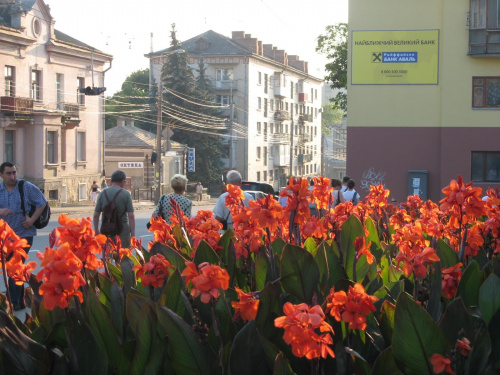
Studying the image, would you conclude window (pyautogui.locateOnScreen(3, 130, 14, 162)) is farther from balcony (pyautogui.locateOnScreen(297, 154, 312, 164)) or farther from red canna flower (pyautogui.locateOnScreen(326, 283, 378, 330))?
balcony (pyautogui.locateOnScreen(297, 154, 312, 164))

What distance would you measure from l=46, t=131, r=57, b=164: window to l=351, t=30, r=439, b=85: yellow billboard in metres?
19.6

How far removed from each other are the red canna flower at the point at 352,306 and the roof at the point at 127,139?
2057 inches

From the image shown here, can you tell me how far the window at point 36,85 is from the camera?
39.6 m

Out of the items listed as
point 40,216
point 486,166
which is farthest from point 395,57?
point 40,216

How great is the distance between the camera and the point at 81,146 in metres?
45.3

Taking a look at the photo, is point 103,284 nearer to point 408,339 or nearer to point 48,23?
point 408,339

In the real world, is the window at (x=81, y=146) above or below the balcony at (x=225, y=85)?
below

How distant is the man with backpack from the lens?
9188 millimetres

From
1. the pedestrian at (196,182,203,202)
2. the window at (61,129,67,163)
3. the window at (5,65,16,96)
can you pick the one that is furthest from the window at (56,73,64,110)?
the pedestrian at (196,182,203,202)

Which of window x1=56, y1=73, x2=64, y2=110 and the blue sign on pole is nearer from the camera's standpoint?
window x1=56, y1=73, x2=64, y2=110

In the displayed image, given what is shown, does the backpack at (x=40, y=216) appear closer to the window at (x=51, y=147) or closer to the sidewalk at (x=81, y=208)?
the sidewalk at (x=81, y=208)

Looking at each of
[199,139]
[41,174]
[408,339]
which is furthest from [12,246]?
[199,139]

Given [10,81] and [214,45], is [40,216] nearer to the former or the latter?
[10,81]

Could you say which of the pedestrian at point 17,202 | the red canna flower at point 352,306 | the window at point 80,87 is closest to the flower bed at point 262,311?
the red canna flower at point 352,306
